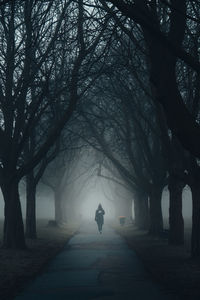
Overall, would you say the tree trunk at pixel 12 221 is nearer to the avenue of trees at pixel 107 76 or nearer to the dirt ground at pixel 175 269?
the avenue of trees at pixel 107 76

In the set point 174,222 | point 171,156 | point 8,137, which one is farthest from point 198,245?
point 8,137

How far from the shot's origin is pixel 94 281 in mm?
10117

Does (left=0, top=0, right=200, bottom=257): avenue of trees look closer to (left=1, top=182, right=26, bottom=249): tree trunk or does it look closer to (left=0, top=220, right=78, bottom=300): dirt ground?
(left=1, top=182, right=26, bottom=249): tree trunk

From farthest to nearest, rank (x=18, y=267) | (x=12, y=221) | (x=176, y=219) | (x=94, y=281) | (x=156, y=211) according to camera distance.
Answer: (x=156, y=211)
(x=176, y=219)
(x=12, y=221)
(x=18, y=267)
(x=94, y=281)

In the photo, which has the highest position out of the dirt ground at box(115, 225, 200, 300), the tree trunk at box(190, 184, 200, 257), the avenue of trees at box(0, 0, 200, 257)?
the avenue of trees at box(0, 0, 200, 257)

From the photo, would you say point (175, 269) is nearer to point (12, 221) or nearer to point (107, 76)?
point (12, 221)

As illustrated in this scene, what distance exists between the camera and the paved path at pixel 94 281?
841 centimetres

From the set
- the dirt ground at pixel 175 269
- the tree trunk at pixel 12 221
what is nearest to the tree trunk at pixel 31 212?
the tree trunk at pixel 12 221

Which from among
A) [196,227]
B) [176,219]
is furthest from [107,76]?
[196,227]

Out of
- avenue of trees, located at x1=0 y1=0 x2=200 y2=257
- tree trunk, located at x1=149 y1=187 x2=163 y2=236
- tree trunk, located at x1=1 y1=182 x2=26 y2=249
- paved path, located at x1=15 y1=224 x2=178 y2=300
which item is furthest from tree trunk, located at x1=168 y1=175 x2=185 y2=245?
tree trunk, located at x1=149 y1=187 x2=163 y2=236

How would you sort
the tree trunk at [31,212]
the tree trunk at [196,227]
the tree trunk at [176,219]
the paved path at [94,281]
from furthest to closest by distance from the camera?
the tree trunk at [31,212] → the tree trunk at [176,219] → the tree trunk at [196,227] → the paved path at [94,281]

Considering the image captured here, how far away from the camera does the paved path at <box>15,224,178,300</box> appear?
841cm

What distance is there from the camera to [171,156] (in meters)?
17.6

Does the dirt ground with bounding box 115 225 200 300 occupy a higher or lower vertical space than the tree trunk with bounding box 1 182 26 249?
lower
